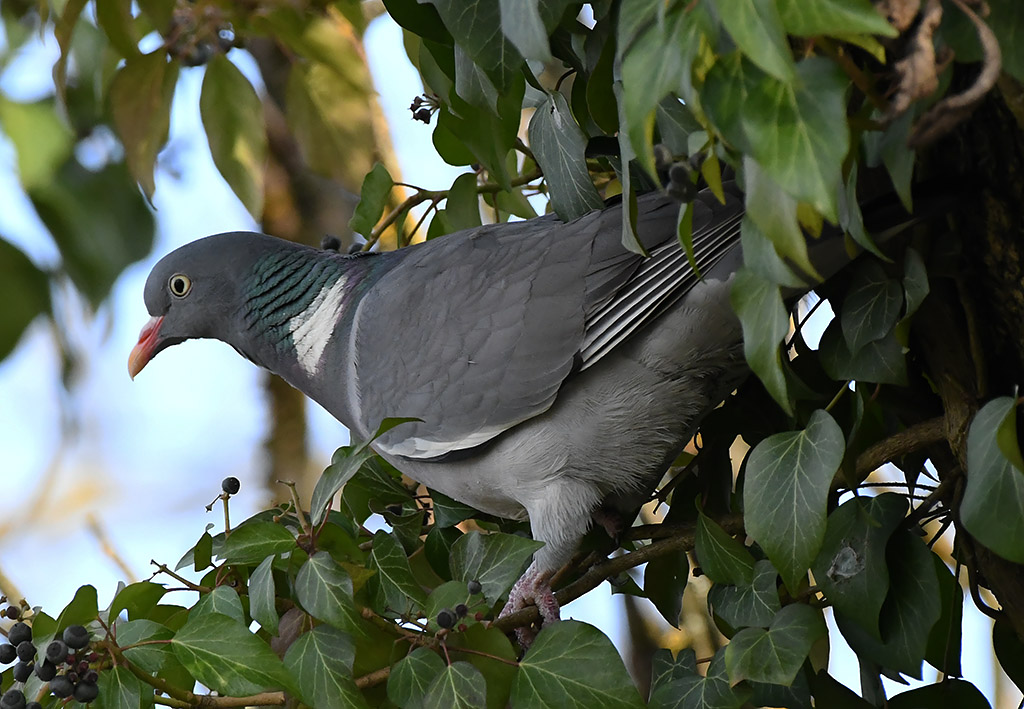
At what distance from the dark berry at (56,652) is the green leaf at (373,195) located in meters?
0.54

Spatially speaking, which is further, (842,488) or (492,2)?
(842,488)

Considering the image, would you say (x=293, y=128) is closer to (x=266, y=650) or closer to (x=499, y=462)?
(x=499, y=462)

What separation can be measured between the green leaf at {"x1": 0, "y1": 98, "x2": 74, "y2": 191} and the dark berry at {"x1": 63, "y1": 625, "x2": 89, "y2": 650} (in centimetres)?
57

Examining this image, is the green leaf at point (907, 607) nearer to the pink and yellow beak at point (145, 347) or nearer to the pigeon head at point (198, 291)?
the pigeon head at point (198, 291)

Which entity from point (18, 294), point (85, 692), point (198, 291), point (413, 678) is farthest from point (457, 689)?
point (198, 291)

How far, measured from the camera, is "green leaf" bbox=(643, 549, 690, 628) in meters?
1.05

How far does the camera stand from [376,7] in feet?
5.65

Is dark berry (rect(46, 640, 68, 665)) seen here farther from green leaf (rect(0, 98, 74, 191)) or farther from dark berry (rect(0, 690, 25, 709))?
green leaf (rect(0, 98, 74, 191))

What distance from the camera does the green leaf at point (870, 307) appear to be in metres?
0.77

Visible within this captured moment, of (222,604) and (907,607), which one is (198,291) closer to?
(222,604)

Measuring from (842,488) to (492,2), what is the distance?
0.44m

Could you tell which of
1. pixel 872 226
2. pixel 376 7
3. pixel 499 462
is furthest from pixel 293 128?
pixel 872 226

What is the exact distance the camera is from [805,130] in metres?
0.50

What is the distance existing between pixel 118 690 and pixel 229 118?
2.21 ft
